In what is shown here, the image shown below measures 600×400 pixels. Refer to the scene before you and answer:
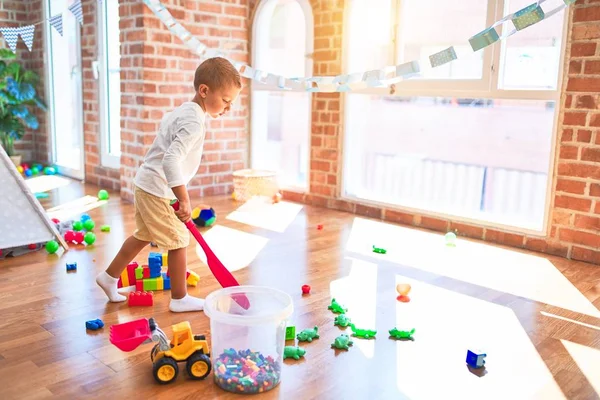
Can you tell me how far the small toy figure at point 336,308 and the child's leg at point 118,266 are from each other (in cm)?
78

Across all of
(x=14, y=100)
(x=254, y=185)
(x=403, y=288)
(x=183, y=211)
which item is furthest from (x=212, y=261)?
(x=14, y=100)

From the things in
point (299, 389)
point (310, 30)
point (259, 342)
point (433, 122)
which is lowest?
point (299, 389)

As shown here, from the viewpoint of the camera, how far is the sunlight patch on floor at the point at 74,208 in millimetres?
3984

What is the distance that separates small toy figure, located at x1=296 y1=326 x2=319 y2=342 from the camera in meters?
2.10

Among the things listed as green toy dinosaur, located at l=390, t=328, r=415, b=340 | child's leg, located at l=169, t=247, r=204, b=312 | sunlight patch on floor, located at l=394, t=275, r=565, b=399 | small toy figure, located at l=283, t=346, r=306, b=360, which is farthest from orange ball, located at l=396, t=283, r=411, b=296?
child's leg, located at l=169, t=247, r=204, b=312

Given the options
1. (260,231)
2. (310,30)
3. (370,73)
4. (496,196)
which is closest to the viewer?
(370,73)

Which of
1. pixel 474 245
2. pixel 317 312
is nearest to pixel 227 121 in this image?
pixel 474 245

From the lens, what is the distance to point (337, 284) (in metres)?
2.75

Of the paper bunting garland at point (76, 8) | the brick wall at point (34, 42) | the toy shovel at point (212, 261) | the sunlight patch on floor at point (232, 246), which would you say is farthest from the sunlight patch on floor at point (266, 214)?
the brick wall at point (34, 42)

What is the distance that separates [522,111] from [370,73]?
15.2 feet

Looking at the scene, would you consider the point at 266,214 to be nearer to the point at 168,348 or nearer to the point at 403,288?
the point at 403,288

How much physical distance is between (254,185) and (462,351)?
2.67 m

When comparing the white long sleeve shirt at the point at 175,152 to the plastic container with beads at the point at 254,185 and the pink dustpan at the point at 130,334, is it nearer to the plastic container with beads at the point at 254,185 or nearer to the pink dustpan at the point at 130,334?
the pink dustpan at the point at 130,334

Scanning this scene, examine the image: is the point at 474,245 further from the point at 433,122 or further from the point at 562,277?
the point at 433,122
